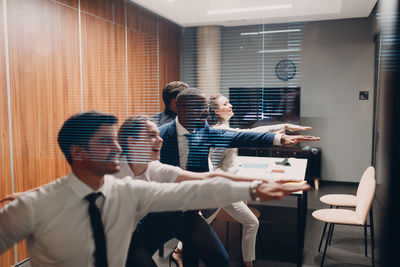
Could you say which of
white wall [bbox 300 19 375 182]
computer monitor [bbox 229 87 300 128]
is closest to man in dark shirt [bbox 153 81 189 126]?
computer monitor [bbox 229 87 300 128]

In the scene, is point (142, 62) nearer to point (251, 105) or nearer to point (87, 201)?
point (251, 105)

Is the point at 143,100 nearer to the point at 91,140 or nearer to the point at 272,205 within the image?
the point at 91,140

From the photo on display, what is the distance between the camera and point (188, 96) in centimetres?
166

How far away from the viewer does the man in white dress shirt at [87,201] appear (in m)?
1.15

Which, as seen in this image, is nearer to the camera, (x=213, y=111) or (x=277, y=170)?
(x=213, y=111)

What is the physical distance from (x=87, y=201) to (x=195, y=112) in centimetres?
67

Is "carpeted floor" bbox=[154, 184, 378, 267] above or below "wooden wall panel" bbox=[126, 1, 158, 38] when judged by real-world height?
below

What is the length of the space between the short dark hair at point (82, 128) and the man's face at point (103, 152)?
2 centimetres

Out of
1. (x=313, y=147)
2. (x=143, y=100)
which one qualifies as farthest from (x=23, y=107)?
(x=313, y=147)

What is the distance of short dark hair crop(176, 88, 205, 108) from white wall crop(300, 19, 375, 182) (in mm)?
4031

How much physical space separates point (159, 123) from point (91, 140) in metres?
0.51

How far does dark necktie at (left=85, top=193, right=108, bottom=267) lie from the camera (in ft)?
3.99

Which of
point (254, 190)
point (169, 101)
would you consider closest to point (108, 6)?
point (169, 101)

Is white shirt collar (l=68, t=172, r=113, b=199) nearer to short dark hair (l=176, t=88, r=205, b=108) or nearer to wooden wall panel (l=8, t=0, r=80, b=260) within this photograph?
short dark hair (l=176, t=88, r=205, b=108)
